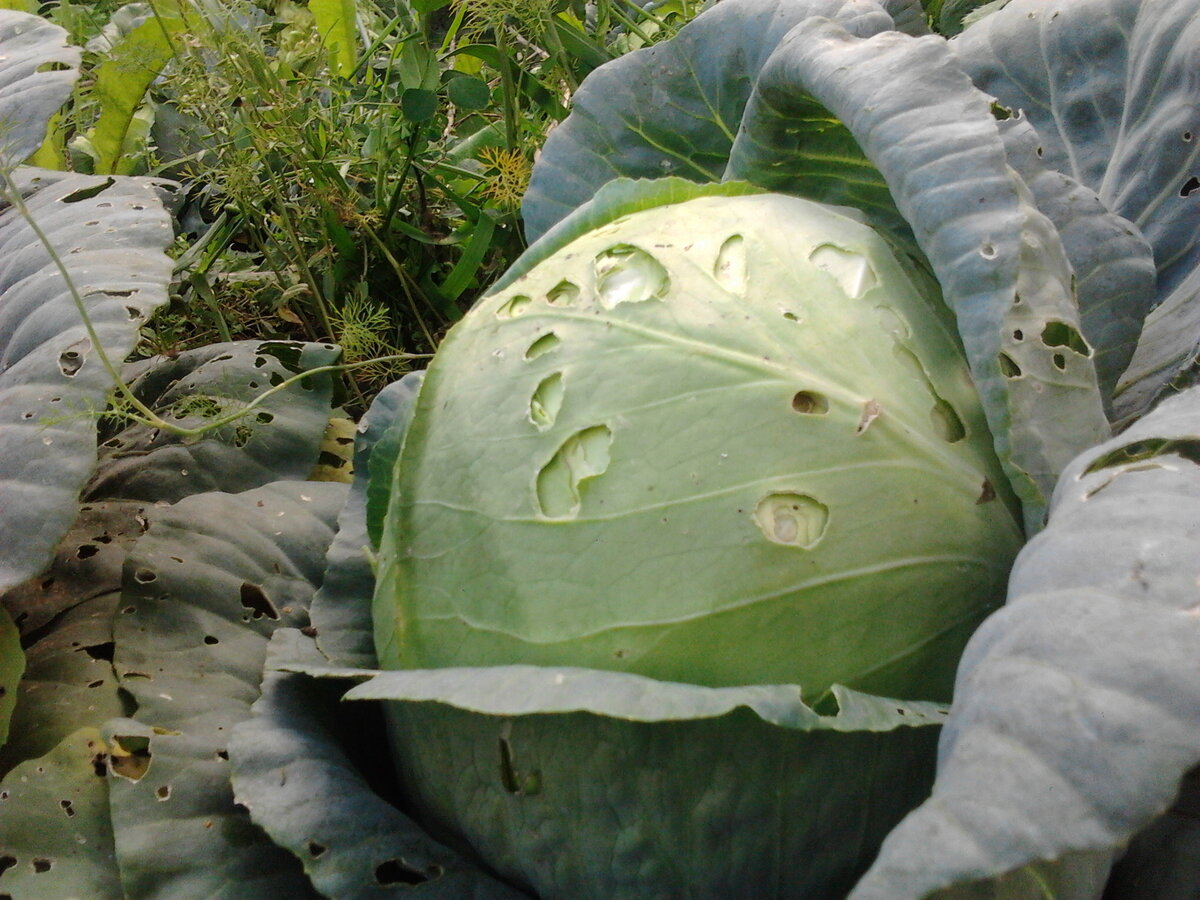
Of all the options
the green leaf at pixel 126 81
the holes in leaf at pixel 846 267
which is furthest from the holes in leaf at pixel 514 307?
the green leaf at pixel 126 81

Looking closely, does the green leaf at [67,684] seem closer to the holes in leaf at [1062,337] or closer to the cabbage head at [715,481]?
the cabbage head at [715,481]

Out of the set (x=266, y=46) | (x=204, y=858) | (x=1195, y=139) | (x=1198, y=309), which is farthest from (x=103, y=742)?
(x=266, y=46)

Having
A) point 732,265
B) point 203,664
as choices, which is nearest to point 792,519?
point 732,265

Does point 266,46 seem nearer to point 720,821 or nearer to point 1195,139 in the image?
point 1195,139

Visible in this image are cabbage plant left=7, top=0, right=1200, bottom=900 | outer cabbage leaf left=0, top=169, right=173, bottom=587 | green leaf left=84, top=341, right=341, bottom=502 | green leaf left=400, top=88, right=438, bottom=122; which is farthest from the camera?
green leaf left=400, top=88, right=438, bottom=122

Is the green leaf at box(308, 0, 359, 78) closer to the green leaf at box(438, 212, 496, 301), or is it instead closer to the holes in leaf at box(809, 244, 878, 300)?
the green leaf at box(438, 212, 496, 301)

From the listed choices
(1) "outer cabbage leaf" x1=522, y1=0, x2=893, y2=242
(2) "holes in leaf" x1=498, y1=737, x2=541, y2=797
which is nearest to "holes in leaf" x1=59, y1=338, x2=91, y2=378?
(2) "holes in leaf" x1=498, y1=737, x2=541, y2=797
